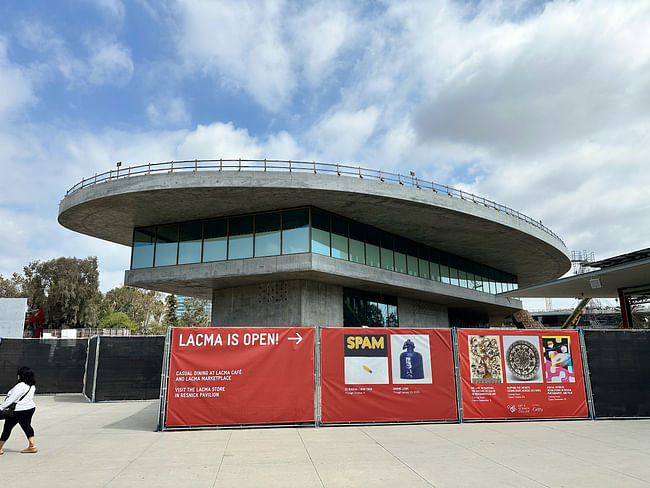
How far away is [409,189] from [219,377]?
48.2 feet

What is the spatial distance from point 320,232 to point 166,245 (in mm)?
8806

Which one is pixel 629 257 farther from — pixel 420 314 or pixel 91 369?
pixel 91 369

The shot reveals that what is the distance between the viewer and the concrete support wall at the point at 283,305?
2378 cm

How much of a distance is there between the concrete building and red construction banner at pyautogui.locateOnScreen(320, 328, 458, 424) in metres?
10.7

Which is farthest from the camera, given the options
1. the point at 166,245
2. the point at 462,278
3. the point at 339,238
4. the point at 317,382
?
the point at 462,278

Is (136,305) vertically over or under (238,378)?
over

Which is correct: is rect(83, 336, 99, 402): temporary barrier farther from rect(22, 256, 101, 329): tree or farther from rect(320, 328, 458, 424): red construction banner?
rect(22, 256, 101, 329): tree

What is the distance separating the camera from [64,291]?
232 ft

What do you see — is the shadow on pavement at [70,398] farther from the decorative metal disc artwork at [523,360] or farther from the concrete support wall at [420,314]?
the concrete support wall at [420,314]

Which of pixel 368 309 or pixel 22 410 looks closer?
pixel 22 410

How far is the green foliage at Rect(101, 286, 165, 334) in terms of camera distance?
93.4m

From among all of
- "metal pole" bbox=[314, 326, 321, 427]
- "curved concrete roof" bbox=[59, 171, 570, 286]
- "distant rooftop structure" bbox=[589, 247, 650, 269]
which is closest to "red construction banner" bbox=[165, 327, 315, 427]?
"metal pole" bbox=[314, 326, 321, 427]

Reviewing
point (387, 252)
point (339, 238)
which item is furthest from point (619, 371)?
point (387, 252)

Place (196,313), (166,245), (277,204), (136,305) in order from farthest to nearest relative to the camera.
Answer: (136,305) → (196,313) → (166,245) → (277,204)
